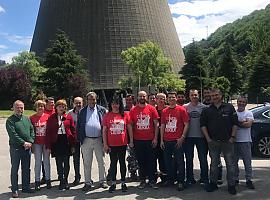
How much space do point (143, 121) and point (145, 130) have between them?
0.58 feet

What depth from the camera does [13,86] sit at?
1903 inches

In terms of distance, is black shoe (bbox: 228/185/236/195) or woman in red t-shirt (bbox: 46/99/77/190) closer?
black shoe (bbox: 228/185/236/195)

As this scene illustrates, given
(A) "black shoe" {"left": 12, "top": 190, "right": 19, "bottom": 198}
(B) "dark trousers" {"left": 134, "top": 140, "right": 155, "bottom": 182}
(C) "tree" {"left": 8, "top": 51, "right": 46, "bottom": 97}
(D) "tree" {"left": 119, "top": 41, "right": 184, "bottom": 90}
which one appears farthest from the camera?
(C) "tree" {"left": 8, "top": 51, "right": 46, "bottom": 97}

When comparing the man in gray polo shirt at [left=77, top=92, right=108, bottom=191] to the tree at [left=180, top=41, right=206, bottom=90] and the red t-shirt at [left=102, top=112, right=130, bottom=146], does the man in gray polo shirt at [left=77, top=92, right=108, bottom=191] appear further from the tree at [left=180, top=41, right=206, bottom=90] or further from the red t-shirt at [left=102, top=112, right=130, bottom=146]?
the tree at [left=180, top=41, right=206, bottom=90]

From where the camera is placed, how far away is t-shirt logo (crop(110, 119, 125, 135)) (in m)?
7.66

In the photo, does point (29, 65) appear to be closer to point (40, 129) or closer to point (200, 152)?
point (40, 129)

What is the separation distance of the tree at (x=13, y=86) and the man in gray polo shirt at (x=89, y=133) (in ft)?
136

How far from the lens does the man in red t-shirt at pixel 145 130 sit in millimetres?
7805

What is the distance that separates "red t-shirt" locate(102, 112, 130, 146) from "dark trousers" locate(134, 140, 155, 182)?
33 cm

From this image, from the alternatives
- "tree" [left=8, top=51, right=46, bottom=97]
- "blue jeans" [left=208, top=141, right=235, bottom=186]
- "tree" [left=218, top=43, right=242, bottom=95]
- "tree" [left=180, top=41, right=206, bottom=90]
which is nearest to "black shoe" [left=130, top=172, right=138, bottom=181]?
"blue jeans" [left=208, top=141, right=235, bottom=186]

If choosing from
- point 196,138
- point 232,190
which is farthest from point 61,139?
point 232,190

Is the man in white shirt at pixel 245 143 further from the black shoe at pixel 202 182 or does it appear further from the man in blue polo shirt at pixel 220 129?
the black shoe at pixel 202 182

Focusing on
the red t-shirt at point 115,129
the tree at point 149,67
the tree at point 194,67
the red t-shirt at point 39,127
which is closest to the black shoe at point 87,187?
the red t-shirt at point 115,129

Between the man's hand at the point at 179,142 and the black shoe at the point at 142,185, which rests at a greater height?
the man's hand at the point at 179,142
